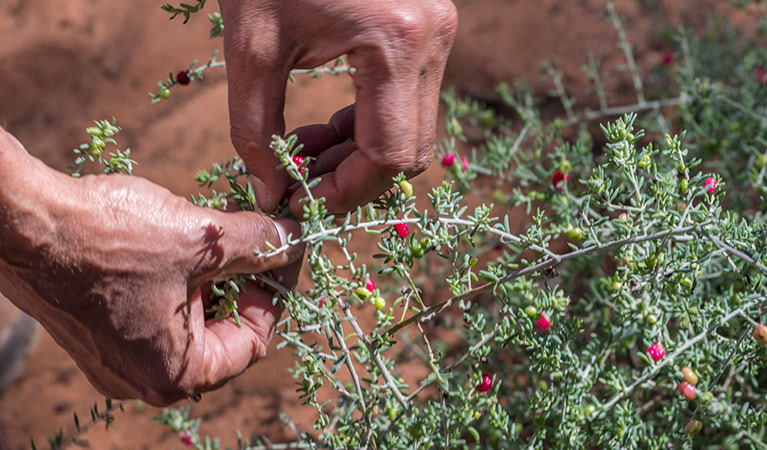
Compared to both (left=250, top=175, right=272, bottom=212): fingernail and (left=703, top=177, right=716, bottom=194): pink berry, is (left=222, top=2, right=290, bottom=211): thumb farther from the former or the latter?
(left=703, top=177, right=716, bottom=194): pink berry

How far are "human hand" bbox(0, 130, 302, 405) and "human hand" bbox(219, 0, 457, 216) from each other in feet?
0.64

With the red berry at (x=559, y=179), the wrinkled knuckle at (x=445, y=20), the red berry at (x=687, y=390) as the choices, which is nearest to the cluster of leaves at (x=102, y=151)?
the wrinkled knuckle at (x=445, y=20)

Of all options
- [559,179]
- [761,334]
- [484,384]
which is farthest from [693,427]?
[559,179]

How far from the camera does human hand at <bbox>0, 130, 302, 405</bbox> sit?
3.52ft

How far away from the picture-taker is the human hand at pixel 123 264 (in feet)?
3.52

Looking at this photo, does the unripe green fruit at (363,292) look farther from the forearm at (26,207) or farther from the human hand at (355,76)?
the forearm at (26,207)

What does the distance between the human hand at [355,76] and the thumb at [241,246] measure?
11 centimetres

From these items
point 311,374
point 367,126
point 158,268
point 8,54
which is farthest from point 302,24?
point 8,54

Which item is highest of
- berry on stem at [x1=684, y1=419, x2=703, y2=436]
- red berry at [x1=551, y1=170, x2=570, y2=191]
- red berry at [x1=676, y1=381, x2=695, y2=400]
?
red berry at [x1=551, y1=170, x2=570, y2=191]

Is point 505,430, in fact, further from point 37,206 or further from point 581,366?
point 37,206

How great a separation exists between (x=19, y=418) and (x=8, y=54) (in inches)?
85.5

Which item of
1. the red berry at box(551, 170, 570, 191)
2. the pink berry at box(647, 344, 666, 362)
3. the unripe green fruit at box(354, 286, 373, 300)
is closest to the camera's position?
the unripe green fruit at box(354, 286, 373, 300)

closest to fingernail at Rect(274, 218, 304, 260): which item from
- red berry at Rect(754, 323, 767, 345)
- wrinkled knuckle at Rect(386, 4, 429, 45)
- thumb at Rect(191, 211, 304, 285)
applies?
thumb at Rect(191, 211, 304, 285)

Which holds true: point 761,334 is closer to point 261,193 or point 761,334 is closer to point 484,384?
point 484,384
